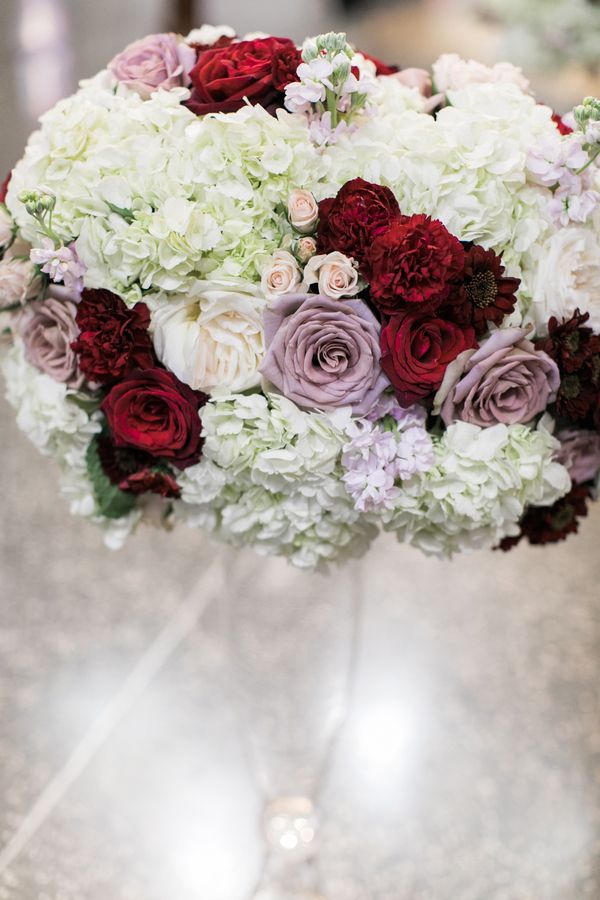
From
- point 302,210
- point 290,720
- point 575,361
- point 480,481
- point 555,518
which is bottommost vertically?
point 290,720

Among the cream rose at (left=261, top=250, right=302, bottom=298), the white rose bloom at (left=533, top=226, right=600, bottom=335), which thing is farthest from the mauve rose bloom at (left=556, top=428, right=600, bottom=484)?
the cream rose at (left=261, top=250, right=302, bottom=298)

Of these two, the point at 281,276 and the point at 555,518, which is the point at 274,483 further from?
the point at 555,518

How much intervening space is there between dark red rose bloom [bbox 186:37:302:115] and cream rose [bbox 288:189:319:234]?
13cm

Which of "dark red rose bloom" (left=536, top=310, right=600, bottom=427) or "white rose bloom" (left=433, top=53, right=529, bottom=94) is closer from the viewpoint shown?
"dark red rose bloom" (left=536, top=310, right=600, bottom=427)

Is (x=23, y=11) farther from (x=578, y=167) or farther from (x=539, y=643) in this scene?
(x=578, y=167)

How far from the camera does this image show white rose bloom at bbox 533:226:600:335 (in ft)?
3.25

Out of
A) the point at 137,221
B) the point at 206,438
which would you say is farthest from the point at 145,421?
the point at 137,221

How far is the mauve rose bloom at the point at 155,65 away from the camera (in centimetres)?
110

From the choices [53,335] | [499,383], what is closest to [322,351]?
[499,383]

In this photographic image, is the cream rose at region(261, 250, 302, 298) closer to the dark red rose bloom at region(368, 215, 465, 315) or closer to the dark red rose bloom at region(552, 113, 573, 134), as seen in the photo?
the dark red rose bloom at region(368, 215, 465, 315)

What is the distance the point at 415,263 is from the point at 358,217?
0.26 ft

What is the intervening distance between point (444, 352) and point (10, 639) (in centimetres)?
116

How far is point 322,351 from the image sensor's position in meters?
0.95

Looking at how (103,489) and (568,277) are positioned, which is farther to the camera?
(103,489)
